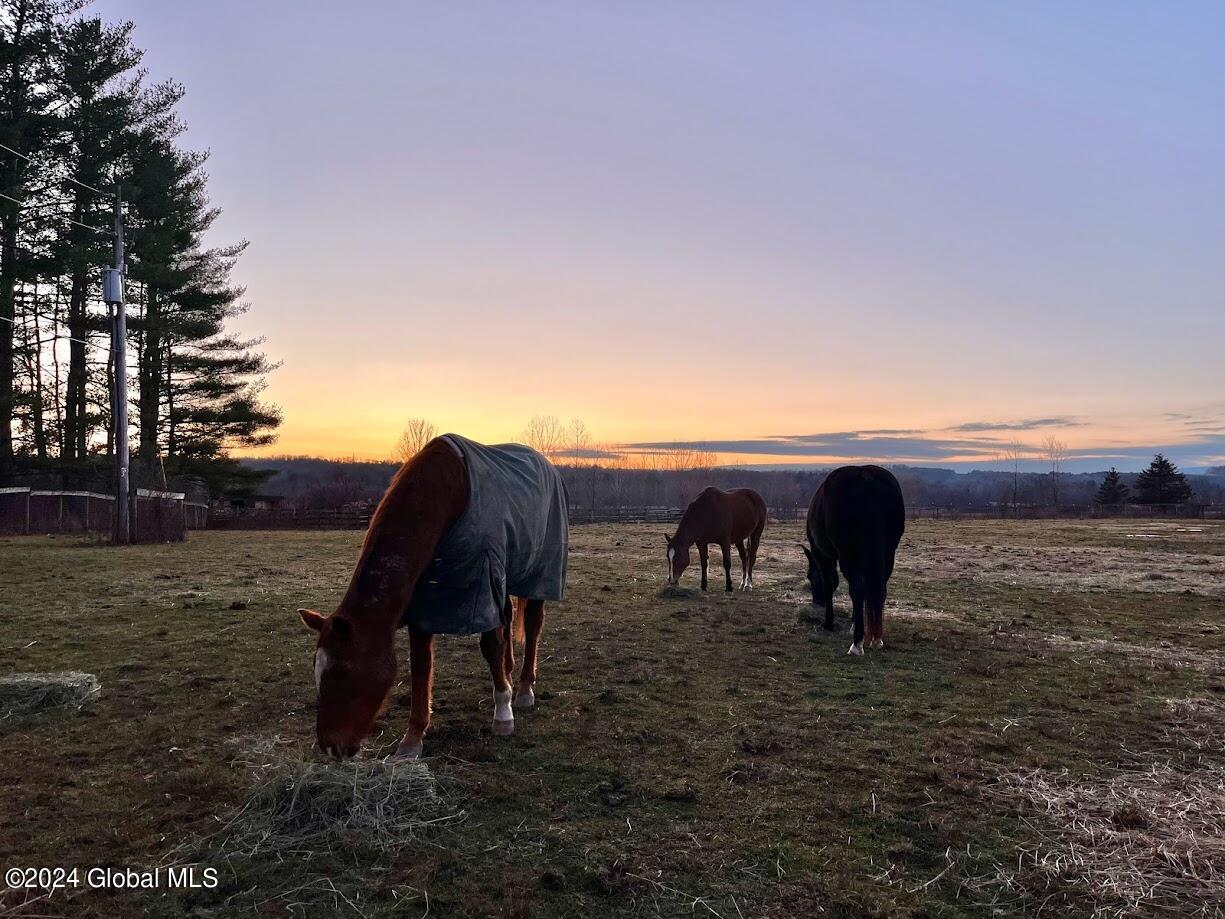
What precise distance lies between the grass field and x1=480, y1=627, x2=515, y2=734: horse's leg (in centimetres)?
13

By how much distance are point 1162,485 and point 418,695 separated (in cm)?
6566

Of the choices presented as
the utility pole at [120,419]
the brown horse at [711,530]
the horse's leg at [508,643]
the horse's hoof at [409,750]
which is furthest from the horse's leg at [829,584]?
the utility pole at [120,419]

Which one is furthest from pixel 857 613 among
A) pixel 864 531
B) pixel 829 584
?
pixel 829 584

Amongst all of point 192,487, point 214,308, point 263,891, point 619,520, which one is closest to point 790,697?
point 263,891

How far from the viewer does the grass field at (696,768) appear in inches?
114

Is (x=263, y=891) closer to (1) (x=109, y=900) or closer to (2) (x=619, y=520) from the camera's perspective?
(1) (x=109, y=900)

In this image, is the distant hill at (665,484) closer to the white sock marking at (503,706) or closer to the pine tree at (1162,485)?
the pine tree at (1162,485)

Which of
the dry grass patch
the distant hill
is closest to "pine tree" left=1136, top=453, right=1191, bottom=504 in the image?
the distant hill

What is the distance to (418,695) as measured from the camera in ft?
14.5

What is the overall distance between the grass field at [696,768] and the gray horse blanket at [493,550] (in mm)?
851

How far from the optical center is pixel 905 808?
3.65 m

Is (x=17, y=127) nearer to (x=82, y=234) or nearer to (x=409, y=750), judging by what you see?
(x=82, y=234)

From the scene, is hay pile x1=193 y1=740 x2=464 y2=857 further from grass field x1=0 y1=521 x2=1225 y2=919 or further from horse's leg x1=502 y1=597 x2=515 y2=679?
horse's leg x1=502 y1=597 x2=515 y2=679

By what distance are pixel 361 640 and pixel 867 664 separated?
4.88 m
